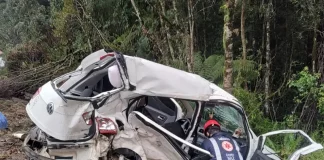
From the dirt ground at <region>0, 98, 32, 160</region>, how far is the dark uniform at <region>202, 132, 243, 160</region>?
3.63 meters

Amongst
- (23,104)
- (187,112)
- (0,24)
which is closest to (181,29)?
(23,104)

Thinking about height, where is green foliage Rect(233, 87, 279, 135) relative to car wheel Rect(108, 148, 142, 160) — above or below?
below

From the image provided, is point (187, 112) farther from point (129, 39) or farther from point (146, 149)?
point (129, 39)

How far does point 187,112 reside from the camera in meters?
6.19

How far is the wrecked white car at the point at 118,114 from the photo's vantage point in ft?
15.1

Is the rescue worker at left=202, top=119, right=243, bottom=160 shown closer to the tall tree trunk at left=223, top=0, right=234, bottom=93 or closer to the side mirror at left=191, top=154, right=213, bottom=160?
the side mirror at left=191, top=154, right=213, bottom=160

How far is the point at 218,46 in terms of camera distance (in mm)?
13242

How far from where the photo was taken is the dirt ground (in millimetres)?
7199

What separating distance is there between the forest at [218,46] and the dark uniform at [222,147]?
10.1 ft

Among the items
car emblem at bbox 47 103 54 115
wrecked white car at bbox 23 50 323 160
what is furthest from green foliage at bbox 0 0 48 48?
car emblem at bbox 47 103 54 115

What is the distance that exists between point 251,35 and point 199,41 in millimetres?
2032

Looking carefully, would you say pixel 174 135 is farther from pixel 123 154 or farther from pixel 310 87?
pixel 310 87

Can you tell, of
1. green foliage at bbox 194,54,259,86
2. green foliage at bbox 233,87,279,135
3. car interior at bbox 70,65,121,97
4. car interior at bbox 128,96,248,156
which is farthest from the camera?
green foliage at bbox 194,54,259,86

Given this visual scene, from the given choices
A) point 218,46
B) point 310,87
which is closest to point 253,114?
point 310,87
